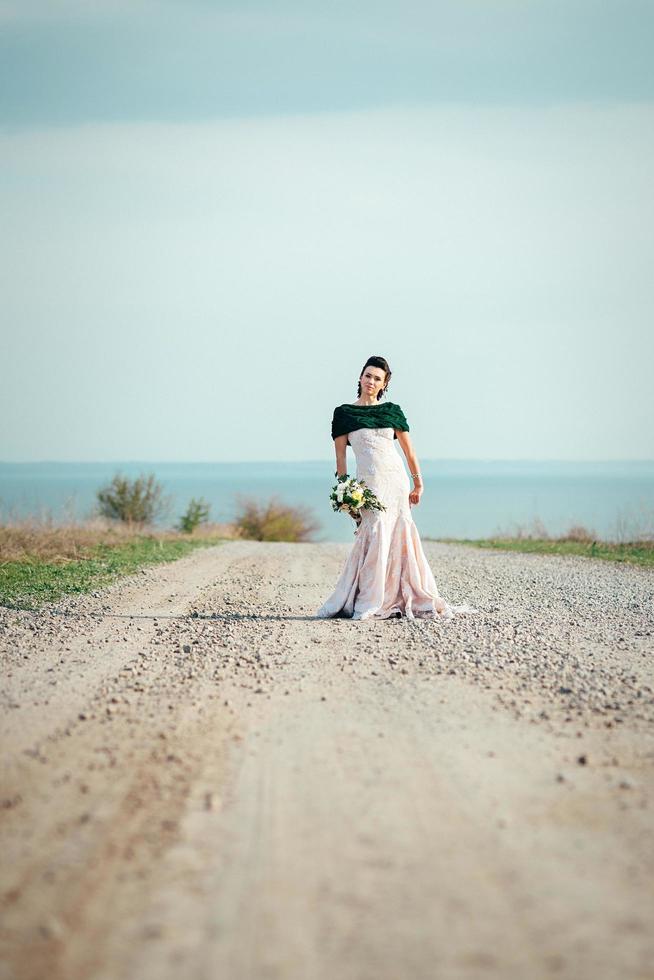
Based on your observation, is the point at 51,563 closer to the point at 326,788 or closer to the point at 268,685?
the point at 268,685

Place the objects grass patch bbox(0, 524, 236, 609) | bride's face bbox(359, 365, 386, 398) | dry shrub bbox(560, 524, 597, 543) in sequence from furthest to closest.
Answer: dry shrub bbox(560, 524, 597, 543)
grass patch bbox(0, 524, 236, 609)
bride's face bbox(359, 365, 386, 398)

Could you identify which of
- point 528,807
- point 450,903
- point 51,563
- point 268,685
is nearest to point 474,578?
point 51,563

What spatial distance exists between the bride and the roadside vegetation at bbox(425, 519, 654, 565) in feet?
30.9

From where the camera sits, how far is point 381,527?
10.1 metres

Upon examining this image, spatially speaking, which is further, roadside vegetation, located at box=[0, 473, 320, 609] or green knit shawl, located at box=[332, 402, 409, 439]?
roadside vegetation, located at box=[0, 473, 320, 609]

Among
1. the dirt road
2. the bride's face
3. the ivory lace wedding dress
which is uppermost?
the bride's face

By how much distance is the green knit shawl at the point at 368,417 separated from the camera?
10.2 meters

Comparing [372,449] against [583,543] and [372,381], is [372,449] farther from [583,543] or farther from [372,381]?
[583,543]

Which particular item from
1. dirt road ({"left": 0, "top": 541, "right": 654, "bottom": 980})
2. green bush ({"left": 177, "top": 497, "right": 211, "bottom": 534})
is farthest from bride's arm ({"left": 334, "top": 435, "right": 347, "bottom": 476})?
green bush ({"left": 177, "top": 497, "right": 211, "bottom": 534})

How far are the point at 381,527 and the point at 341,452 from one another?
3.19 ft

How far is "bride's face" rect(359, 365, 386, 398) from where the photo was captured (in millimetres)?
10180

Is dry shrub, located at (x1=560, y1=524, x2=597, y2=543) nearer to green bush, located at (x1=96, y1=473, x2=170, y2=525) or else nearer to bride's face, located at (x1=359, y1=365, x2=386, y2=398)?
green bush, located at (x1=96, y1=473, x2=170, y2=525)

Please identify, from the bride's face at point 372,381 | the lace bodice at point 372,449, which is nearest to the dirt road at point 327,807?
the lace bodice at point 372,449

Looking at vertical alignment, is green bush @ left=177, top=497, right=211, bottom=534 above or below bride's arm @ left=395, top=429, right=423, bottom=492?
below
